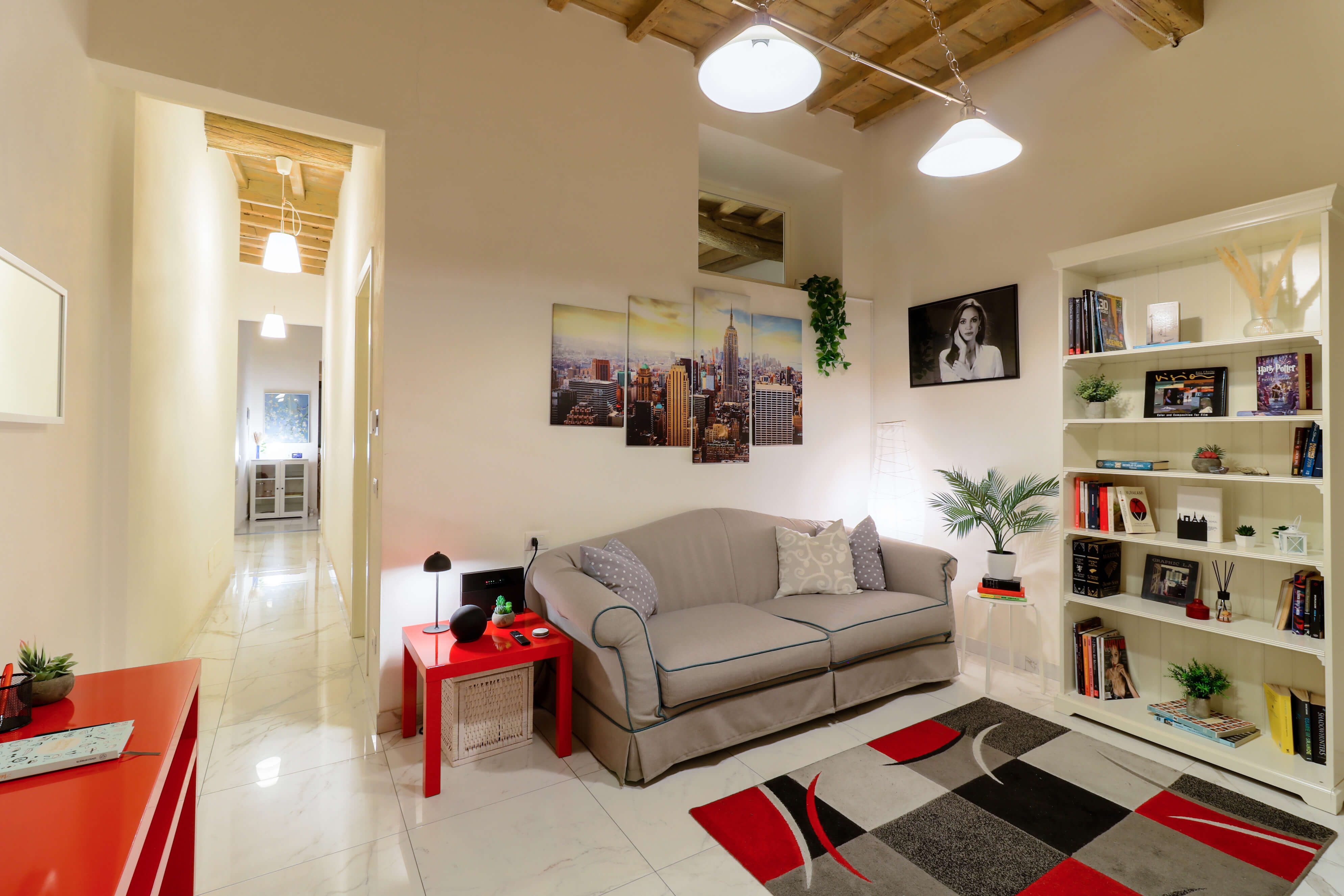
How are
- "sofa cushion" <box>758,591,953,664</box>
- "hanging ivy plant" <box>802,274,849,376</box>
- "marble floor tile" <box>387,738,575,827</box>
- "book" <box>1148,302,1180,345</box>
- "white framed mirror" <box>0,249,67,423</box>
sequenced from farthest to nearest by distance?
"hanging ivy plant" <box>802,274,849,376</box>
"sofa cushion" <box>758,591,953,664</box>
"book" <box>1148,302,1180,345</box>
"marble floor tile" <box>387,738,575,827</box>
"white framed mirror" <box>0,249,67,423</box>

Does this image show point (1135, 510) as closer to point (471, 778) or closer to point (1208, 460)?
point (1208, 460)

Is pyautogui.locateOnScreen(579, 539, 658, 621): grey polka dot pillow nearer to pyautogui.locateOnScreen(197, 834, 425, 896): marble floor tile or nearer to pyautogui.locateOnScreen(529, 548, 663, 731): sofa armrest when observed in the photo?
pyautogui.locateOnScreen(529, 548, 663, 731): sofa armrest

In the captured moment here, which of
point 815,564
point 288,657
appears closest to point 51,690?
point 288,657

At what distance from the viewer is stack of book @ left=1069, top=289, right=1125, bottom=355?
293cm

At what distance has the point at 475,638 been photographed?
2506 mm

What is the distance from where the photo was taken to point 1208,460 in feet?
8.65

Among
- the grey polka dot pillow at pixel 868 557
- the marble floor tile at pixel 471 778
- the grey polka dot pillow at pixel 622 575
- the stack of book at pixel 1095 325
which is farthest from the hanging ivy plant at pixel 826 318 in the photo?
the marble floor tile at pixel 471 778

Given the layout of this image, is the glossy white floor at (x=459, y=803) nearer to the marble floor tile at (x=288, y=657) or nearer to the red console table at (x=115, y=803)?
the marble floor tile at (x=288, y=657)

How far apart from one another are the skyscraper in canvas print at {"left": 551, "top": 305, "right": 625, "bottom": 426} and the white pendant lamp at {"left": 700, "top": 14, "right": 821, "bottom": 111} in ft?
4.73

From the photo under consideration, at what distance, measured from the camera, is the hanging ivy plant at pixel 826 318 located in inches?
160

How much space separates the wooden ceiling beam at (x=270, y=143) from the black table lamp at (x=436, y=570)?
247 centimetres

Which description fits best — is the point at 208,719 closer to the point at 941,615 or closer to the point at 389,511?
the point at 389,511

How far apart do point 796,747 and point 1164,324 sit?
8.07 feet

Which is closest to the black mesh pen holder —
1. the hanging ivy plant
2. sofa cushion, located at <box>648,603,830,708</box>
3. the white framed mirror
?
the white framed mirror
